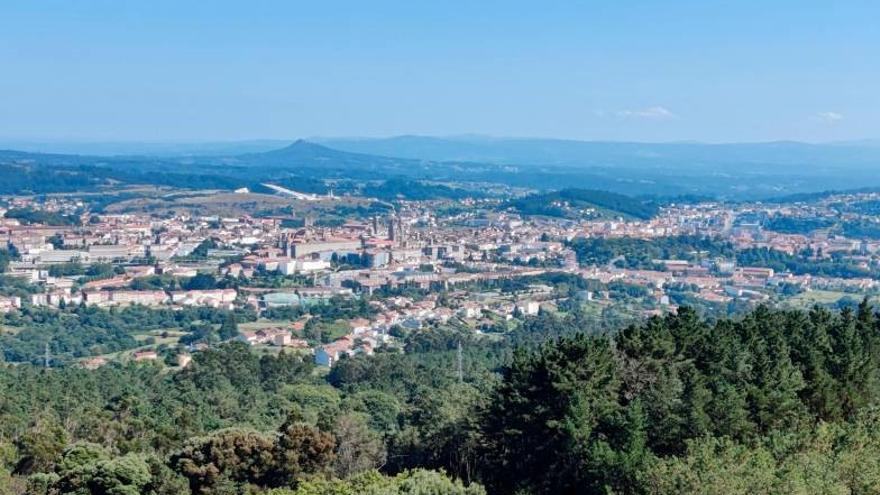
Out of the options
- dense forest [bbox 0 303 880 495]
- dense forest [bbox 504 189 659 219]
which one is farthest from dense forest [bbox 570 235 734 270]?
dense forest [bbox 0 303 880 495]

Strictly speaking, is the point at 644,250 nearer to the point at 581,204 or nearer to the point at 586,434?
the point at 581,204

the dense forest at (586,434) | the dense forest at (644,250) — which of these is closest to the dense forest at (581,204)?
the dense forest at (644,250)

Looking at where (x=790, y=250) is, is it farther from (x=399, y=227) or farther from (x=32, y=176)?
(x=32, y=176)

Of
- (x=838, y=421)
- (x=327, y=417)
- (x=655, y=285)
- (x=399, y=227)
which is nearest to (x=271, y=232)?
(x=399, y=227)

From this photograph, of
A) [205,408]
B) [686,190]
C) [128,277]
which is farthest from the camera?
[686,190]

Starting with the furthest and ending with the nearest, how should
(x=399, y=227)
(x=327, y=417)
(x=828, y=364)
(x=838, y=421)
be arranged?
1. (x=399, y=227)
2. (x=327, y=417)
3. (x=828, y=364)
4. (x=838, y=421)

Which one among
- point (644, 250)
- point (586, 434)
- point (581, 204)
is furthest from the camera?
point (581, 204)

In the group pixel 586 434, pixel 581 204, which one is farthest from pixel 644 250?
pixel 586 434

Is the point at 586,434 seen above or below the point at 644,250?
above

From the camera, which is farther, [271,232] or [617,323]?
[271,232]

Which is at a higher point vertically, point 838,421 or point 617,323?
point 838,421
